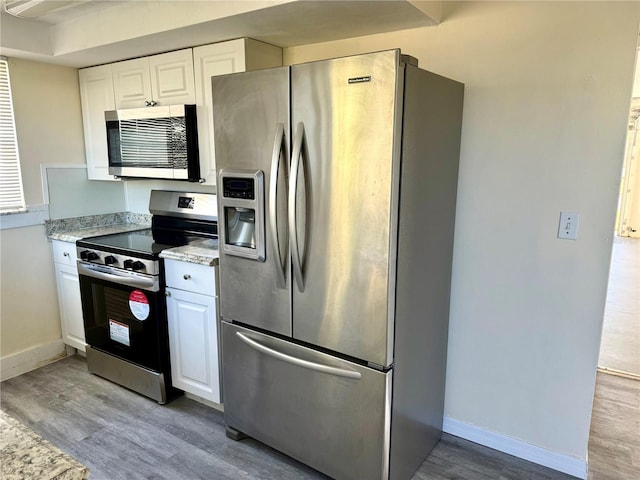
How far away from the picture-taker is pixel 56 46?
280cm

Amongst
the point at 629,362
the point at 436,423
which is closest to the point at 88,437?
the point at 436,423

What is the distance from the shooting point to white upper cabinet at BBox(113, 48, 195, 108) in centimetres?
261

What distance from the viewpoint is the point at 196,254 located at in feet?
7.97

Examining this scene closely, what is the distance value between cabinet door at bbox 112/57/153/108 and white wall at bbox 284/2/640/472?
4.63 feet

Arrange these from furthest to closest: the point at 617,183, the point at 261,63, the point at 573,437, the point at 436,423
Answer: the point at 261,63, the point at 436,423, the point at 573,437, the point at 617,183

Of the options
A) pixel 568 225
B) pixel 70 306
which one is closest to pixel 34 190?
pixel 70 306

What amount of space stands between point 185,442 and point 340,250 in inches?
57.1

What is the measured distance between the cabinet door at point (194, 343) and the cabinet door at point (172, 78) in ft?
3.90

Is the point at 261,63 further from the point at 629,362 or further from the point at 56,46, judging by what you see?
the point at 629,362

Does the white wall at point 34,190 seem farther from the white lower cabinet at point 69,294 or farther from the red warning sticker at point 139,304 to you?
the red warning sticker at point 139,304

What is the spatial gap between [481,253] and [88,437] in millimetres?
2345

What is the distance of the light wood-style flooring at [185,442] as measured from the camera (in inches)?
83.4

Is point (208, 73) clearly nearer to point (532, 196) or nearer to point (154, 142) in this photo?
point (154, 142)

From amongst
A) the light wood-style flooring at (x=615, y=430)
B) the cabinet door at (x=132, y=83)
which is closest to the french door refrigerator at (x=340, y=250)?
the light wood-style flooring at (x=615, y=430)
